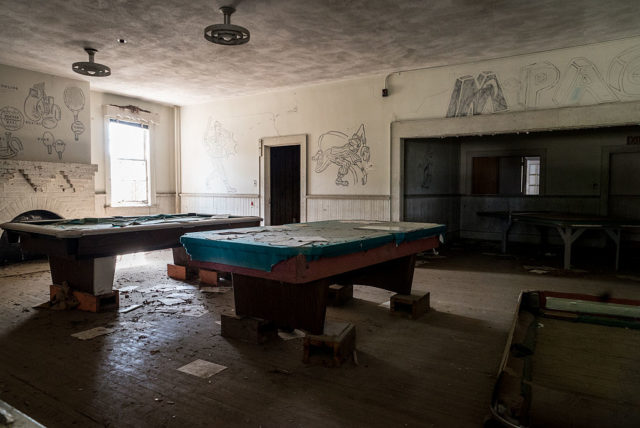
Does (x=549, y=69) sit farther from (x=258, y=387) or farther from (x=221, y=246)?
(x=258, y=387)

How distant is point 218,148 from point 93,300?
5973 mm

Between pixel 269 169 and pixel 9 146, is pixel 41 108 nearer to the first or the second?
pixel 9 146

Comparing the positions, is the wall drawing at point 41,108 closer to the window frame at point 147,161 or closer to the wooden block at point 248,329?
the window frame at point 147,161

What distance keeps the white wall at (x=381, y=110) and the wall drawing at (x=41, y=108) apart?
300 centimetres

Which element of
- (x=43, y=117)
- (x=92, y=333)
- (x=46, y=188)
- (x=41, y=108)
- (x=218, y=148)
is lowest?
(x=92, y=333)

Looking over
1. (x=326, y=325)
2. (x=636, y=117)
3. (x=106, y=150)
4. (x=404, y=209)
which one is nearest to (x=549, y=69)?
A: (x=636, y=117)

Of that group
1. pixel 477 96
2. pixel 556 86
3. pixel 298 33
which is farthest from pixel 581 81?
pixel 298 33

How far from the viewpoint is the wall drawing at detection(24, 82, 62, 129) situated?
732 cm

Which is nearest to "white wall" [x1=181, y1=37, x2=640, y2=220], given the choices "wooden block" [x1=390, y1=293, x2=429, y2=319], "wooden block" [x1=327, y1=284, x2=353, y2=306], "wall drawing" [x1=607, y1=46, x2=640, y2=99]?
"wall drawing" [x1=607, y1=46, x2=640, y2=99]

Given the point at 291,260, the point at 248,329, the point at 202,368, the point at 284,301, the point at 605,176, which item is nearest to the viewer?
the point at 291,260

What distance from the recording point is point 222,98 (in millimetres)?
9461

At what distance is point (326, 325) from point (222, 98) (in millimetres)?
7556

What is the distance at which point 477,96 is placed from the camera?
21.9 ft

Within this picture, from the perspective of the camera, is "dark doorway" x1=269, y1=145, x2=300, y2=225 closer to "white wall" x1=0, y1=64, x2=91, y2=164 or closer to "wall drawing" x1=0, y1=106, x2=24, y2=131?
"white wall" x1=0, y1=64, x2=91, y2=164
